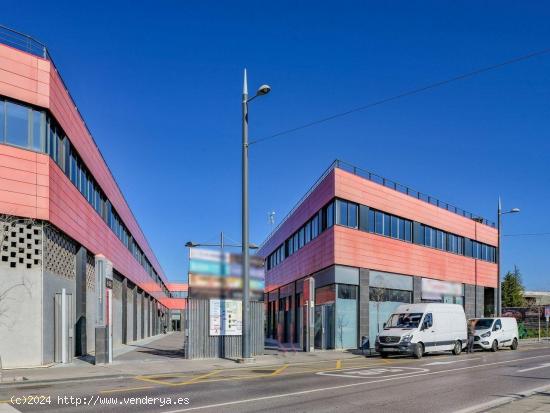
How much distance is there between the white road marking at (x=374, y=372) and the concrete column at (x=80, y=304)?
37.8 feet

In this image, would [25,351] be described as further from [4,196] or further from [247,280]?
[247,280]

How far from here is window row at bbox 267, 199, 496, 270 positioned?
34188 millimetres

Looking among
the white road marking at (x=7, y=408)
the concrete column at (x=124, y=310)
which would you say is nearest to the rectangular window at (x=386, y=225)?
the concrete column at (x=124, y=310)

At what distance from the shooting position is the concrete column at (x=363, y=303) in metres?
33.5

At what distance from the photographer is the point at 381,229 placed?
36688 millimetres

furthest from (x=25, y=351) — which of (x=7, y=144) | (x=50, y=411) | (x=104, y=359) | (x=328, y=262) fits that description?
(x=328, y=262)

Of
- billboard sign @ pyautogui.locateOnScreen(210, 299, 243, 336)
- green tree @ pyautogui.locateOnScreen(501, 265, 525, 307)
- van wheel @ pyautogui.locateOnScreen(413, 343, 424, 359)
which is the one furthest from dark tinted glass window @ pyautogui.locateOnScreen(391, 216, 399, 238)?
green tree @ pyautogui.locateOnScreen(501, 265, 525, 307)

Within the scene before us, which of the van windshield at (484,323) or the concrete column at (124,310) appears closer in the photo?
the van windshield at (484,323)

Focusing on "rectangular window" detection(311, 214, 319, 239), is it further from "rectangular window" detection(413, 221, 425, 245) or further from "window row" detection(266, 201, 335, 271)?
"rectangular window" detection(413, 221, 425, 245)

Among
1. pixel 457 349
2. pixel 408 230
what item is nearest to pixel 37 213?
pixel 457 349

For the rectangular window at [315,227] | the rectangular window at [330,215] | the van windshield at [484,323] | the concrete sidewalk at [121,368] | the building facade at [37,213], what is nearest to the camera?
the concrete sidewalk at [121,368]

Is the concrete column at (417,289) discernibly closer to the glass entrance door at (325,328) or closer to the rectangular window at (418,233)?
the rectangular window at (418,233)

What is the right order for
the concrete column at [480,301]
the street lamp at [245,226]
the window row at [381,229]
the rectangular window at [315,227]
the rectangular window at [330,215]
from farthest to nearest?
the concrete column at [480,301] < the rectangular window at [315,227] < the window row at [381,229] < the rectangular window at [330,215] < the street lamp at [245,226]

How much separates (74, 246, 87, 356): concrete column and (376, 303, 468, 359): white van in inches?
514
